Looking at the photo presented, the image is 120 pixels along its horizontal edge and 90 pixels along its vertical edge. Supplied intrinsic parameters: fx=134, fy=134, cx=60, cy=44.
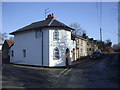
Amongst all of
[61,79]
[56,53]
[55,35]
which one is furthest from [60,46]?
[61,79]

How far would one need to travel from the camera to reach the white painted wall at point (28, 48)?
20.6 metres

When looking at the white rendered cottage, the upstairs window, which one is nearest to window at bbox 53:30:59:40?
the white rendered cottage

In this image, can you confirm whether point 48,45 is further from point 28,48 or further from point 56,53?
point 28,48

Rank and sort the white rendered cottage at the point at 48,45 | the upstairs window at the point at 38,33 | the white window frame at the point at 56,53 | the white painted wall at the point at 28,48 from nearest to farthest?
1. the white rendered cottage at the point at 48,45
2. the white window frame at the point at 56,53
3. the white painted wall at the point at 28,48
4. the upstairs window at the point at 38,33

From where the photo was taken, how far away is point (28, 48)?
22.3 m

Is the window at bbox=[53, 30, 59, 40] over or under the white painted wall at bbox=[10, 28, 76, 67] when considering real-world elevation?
over

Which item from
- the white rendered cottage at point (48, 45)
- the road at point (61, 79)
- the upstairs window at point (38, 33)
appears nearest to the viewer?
the road at point (61, 79)

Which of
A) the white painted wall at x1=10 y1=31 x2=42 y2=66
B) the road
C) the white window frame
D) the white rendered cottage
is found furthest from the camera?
the white painted wall at x1=10 y1=31 x2=42 y2=66

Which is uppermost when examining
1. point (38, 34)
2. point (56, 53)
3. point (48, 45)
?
point (38, 34)

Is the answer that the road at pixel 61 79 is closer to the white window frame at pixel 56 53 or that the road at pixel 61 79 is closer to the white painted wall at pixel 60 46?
the white painted wall at pixel 60 46

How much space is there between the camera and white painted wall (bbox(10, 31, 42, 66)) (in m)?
20.6

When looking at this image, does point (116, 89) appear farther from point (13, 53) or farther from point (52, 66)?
point (13, 53)

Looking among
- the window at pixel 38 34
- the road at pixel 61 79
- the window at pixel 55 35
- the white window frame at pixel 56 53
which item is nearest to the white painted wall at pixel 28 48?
the window at pixel 38 34

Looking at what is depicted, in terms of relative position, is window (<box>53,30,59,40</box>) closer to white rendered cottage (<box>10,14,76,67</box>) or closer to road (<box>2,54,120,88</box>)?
white rendered cottage (<box>10,14,76,67</box>)
